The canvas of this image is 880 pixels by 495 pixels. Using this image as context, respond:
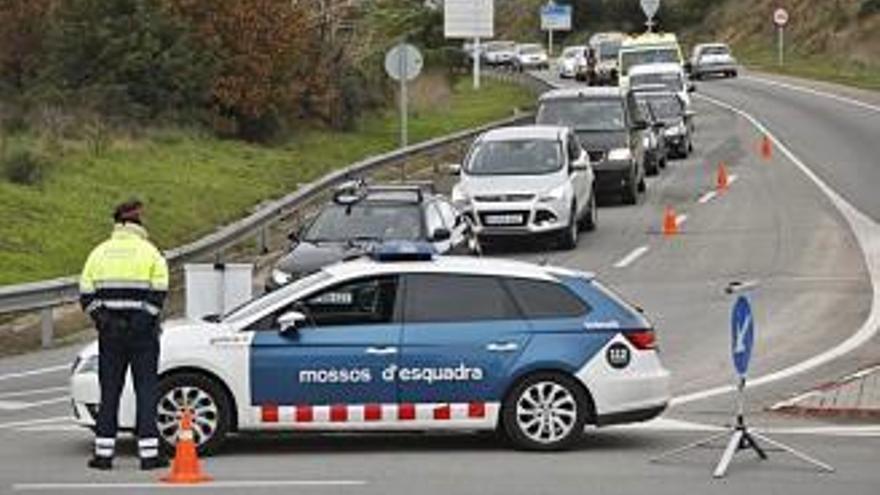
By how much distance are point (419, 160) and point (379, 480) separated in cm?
2848

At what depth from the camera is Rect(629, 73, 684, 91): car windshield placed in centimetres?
5328

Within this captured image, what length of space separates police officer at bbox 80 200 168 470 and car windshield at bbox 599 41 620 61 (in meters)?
59.5

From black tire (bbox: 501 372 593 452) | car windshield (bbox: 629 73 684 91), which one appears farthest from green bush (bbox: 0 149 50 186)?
car windshield (bbox: 629 73 684 91)

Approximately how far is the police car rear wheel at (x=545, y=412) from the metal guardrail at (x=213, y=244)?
8.85 m

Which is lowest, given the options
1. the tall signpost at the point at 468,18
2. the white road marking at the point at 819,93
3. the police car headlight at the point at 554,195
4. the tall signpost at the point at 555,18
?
the police car headlight at the point at 554,195

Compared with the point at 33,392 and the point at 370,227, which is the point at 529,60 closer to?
the point at 370,227

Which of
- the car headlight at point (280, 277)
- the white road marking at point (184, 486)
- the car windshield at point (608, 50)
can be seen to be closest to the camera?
the white road marking at point (184, 486)

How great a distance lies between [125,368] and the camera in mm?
12727

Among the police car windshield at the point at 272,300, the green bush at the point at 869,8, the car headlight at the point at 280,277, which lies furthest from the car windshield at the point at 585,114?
the green bush at the point at 869,8

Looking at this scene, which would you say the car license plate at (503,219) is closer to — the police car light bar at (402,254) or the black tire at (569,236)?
the black tire at (569,236)

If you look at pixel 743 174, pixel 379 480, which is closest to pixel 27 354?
pixel 379 480

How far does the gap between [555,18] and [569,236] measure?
92698mm

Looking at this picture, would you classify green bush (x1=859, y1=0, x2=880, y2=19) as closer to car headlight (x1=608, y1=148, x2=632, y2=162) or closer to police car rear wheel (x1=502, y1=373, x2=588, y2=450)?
car headlight (x1=608, y1=148, x2=632, y2=162)

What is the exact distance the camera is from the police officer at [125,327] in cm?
1262
